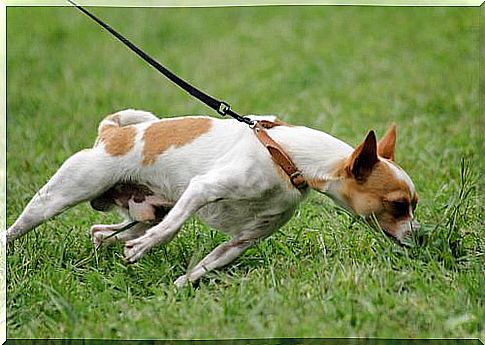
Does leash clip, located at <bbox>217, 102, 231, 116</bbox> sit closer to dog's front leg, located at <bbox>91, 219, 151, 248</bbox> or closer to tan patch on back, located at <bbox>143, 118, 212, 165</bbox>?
tan patch on back, located at <bbox>143, 118, 212, 165</bbox>

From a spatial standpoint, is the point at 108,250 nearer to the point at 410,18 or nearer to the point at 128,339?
the point at 128,339

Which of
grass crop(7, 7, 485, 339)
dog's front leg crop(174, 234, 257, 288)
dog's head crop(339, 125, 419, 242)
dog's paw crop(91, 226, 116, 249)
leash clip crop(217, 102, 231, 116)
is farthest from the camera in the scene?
dog's paw crop(91, 226, 116, 249)

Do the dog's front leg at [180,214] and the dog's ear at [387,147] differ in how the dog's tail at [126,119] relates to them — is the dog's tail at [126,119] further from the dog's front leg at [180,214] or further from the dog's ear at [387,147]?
the dog's ear at [387,147]

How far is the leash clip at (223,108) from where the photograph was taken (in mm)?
4414

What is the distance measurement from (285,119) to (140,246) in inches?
155

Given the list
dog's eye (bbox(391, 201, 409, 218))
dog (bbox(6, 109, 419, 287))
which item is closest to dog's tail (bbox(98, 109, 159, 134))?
dog (bbox(6, 109, 419, 287))

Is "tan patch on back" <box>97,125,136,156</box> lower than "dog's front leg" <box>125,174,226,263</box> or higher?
higher

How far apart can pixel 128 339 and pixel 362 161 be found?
3.80 feet

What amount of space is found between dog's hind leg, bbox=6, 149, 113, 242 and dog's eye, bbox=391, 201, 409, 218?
1227 mm

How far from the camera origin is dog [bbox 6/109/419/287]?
427 cm

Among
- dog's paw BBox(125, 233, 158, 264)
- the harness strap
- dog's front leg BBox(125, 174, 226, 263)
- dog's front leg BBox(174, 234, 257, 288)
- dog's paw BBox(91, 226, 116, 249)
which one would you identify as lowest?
dog's paw BBox(91, 226, 116, 249)

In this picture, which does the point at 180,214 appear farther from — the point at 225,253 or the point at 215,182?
the point at 225,253

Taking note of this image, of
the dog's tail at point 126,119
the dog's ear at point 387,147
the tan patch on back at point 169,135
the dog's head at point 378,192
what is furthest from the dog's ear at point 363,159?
the dog's tail at point 126,119

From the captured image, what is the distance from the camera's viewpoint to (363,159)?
420 centimetres
